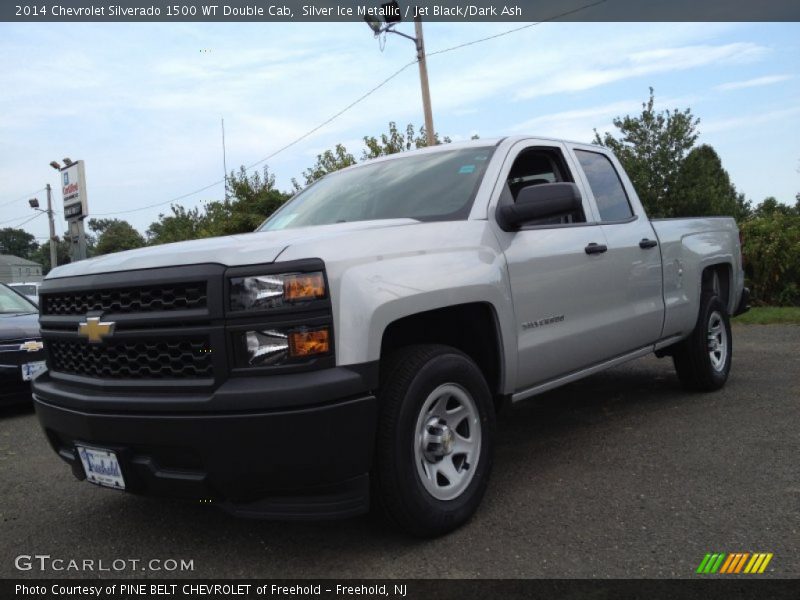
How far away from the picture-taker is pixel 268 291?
2633mm

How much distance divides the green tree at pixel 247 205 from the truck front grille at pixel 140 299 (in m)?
12.4

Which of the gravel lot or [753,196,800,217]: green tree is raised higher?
[753,196,800,217]: green tree

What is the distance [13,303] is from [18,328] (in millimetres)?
1124

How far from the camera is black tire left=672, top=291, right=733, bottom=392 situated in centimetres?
561

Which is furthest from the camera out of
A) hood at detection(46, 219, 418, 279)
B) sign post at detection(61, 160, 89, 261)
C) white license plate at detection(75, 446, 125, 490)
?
sign post at detection(61, 160, 89, 261)

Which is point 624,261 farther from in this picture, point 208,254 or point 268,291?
point 208,254

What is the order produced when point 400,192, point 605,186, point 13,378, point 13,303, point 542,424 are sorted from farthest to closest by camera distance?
point 13,303 → point 13,378 → point 542,424 → point 605,186 → point 400,192

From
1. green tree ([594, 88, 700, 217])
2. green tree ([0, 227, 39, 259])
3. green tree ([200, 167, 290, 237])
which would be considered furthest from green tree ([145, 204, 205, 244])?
green tree ([0, 227, 39, 259])

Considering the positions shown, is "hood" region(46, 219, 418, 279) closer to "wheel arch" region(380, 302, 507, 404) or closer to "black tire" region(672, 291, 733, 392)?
"wheel arch" region(380, 302, 507, 404)

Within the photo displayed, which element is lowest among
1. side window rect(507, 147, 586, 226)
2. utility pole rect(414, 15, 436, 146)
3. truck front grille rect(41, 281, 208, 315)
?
→ truck front grille rect(41, 281, 208, 315)

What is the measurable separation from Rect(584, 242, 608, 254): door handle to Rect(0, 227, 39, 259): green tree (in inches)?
4829

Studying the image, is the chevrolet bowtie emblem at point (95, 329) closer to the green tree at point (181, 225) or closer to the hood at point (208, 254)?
the hood at point (208, 254)

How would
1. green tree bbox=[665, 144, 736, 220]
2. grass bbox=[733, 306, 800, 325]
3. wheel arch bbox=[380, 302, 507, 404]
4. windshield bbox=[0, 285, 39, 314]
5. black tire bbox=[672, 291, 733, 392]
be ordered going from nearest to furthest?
wheel arch bbox=[380, 302, 507, 404] < black tire bbox=[672, 291, 733, 392] < windshield bbox=[0, 285, 39, 314] < grass bbox=[733, 306, 800, 325] < green tree bbox=[665, 144, 736, 220]
